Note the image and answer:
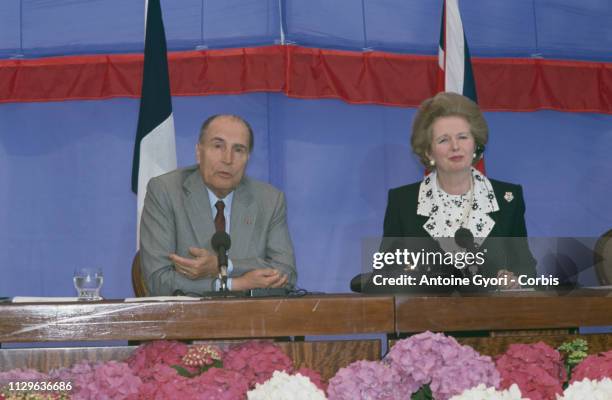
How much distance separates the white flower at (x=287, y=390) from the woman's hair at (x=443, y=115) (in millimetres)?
2057

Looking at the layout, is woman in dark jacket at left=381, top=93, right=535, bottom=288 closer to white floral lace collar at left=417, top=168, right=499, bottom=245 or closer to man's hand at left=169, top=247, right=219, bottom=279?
white floral lace collar at left=417, top=168, right=499, bottom=245

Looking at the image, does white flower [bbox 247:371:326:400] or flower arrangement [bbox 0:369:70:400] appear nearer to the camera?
white flower [bbox 247:371:326:400]

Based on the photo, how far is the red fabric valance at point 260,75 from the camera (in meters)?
5.13

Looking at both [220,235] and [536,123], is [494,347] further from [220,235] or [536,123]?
[536,123]

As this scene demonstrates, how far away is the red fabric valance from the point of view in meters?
5.13

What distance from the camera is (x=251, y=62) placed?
16.9ft

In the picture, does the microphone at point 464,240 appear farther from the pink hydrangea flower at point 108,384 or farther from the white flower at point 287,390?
the pink hydrangea flower at point 108,384

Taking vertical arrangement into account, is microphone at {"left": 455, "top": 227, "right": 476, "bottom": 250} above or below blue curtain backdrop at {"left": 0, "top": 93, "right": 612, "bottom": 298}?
below

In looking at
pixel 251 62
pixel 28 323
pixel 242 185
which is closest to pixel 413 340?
pixel 28 323

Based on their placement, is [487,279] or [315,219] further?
[315,219]

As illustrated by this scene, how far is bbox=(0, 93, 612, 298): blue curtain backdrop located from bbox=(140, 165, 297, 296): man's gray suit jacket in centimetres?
177

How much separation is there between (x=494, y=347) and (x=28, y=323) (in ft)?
3.81

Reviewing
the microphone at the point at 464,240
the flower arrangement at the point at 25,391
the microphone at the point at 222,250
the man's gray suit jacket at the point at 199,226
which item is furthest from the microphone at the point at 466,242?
the flower arrangement at the point at 25,391

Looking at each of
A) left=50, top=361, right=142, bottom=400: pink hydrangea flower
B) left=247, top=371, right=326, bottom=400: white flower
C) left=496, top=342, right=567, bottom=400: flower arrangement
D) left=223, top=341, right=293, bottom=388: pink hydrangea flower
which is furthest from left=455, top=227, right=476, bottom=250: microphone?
left=50, top=361, right=142, bottom=400: pink hydrangea flower
